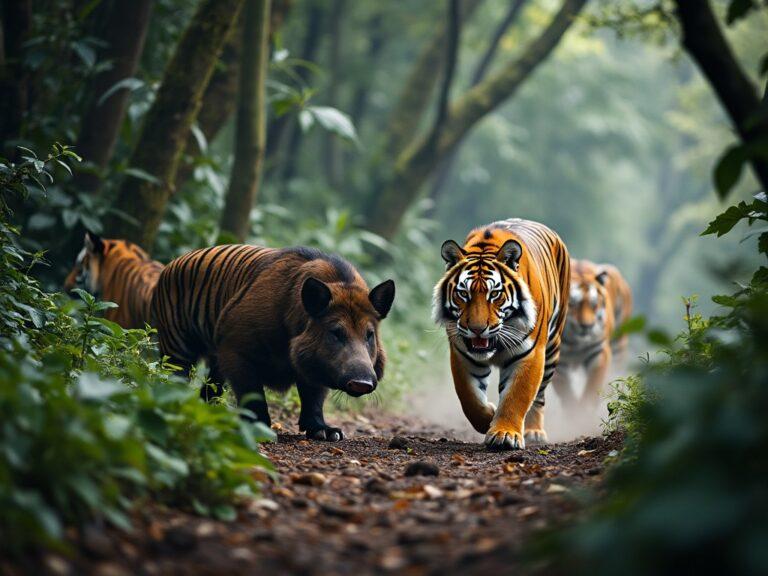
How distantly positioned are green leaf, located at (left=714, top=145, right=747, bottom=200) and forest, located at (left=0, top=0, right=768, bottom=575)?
13 mm

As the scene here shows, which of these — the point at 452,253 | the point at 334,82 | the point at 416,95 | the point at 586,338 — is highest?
the point at 334,82

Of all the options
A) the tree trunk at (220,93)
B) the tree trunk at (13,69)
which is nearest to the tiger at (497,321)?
the tree trunk at (220,93)

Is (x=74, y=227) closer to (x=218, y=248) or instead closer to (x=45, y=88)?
(x=45, y=88)

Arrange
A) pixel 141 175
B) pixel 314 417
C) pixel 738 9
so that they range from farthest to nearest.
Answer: pixel 141 175 → pixel 314 417 → pixel 738 9

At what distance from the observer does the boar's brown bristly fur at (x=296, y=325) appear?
6.57 metres

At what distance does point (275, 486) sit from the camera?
4527 mm

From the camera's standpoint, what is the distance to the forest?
302cm

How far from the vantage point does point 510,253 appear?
266 inches

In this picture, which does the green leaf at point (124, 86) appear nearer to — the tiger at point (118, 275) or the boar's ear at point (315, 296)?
the tiger at point (118, 275)

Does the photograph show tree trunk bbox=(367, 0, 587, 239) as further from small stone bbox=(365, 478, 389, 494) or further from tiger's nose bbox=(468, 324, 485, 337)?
small stone bbox=(365, 478, 389, 494)

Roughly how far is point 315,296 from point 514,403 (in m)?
1.59

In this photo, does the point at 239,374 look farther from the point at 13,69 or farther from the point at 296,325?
the point at 13,69

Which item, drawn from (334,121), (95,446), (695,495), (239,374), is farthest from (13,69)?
(695,495)

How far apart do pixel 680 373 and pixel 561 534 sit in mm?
627
